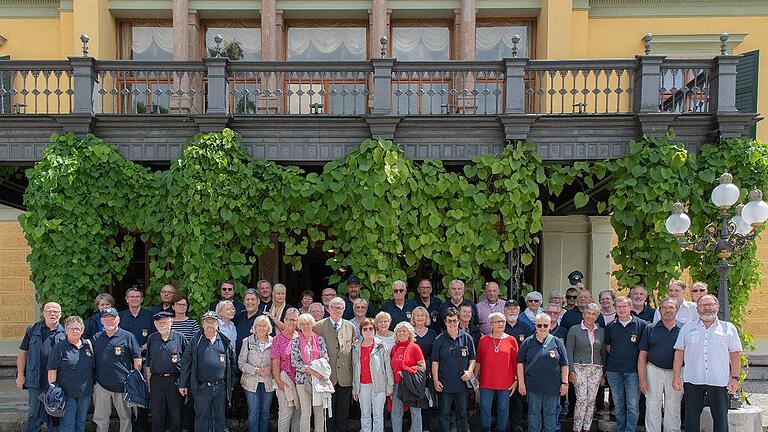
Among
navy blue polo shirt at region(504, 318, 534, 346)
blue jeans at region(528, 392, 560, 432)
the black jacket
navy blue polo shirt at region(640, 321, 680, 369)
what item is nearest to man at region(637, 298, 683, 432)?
navy blue polo shirt at region(640, 321, 680, 369)

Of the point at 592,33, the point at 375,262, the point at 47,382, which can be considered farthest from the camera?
the point at 592,33

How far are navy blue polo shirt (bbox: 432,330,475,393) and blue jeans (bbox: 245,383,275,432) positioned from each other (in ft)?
6.47

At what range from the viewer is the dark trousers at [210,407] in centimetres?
638

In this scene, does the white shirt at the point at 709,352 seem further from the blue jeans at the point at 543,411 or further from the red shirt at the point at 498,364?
the red shirt at the point at 498,364

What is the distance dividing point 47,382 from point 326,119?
14.8 ft

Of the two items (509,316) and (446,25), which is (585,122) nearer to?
(509,316)

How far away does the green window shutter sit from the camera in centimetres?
1002

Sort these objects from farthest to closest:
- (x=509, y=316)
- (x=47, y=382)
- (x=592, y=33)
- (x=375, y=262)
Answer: (x=592, y=33) → (x=375, y=262) → (x=509, y=316) → (x=47, y=382)

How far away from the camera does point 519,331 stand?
690cm

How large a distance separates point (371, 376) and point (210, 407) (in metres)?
1.81

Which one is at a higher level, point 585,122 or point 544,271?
point 585,122

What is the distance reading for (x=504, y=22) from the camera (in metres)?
12.1

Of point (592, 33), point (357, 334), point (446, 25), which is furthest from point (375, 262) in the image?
point (592, 33)

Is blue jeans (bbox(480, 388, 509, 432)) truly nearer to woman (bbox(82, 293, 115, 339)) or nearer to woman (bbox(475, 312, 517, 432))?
woman (bbox(475, 312, 517, 432))
